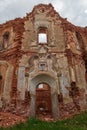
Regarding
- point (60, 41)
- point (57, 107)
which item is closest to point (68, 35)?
point (60, 41)

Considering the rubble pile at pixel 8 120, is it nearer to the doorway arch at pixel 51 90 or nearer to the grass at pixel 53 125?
the grass at pixel 53 125

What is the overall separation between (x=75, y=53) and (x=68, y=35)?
1664mm

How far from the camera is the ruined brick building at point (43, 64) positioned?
51.3ft

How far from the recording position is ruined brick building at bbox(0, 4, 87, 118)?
615 inches

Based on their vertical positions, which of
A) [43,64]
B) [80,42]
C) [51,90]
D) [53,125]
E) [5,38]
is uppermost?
[5,38]

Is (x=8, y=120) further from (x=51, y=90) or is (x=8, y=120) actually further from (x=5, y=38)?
(x=5, y=38)

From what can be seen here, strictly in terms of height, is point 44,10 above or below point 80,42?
above

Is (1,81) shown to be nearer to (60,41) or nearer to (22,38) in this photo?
(22,38)

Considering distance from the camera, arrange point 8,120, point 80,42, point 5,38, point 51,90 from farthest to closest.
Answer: point 80,42 → point 5,38 → point 51,90 → point 8,120

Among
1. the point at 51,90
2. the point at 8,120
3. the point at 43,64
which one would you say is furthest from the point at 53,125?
the point at 43,64

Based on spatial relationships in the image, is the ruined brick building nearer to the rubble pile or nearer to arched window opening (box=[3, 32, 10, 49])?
arched window opening (box=[3, 32, 10, 49])

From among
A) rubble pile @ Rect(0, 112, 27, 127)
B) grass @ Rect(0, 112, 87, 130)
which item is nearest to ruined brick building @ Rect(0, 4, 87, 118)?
rubble pile @ Rect(0, 112, 27, 127)

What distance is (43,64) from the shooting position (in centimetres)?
1708

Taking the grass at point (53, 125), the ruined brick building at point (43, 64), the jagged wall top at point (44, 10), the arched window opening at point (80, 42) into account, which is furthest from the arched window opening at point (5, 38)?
the grass at point (53, 125)
